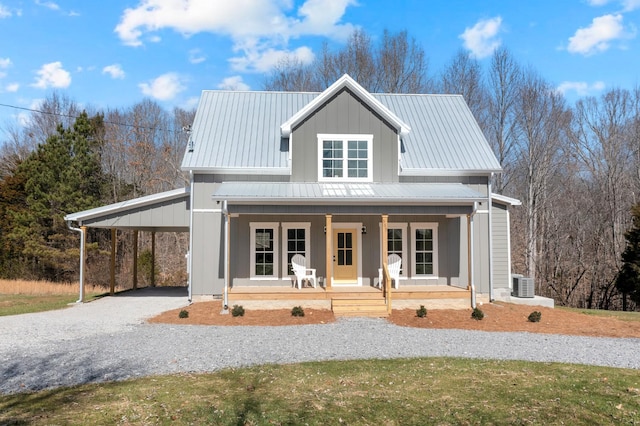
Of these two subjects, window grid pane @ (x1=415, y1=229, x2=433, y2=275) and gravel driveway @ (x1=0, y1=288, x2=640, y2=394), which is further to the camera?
window grid pane @ (x1=415, y1=229, x2=433, y2=275)

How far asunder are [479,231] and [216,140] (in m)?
9.68

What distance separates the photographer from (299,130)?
1584cm

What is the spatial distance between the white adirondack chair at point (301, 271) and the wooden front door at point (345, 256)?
891 millimetres

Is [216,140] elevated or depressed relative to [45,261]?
elevated

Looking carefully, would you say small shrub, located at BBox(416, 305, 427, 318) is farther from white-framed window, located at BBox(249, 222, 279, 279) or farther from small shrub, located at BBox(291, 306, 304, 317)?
white-framed window, located at BBox(249, 222, 279, 279)

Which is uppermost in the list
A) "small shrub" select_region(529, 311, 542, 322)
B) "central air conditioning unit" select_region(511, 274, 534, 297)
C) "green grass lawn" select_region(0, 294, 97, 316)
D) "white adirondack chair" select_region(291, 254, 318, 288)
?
"white adirondack chair" select_region(291, 254, 318, 288)

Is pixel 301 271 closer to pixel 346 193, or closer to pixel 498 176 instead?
pixel 346 193

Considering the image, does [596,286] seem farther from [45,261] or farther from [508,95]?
[45,261]

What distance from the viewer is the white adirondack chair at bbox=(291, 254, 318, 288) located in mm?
14791

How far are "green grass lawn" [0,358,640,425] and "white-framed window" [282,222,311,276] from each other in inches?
315

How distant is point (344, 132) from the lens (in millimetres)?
15961

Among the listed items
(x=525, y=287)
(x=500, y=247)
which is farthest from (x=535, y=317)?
(x=500, y=247)

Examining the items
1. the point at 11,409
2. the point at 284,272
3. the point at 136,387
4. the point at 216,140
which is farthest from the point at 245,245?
the point at 11,409

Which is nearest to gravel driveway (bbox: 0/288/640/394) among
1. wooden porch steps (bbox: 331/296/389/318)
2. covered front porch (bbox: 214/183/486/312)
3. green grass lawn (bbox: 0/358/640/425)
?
wooden porch steps (bbox: 331/296/389/318)
